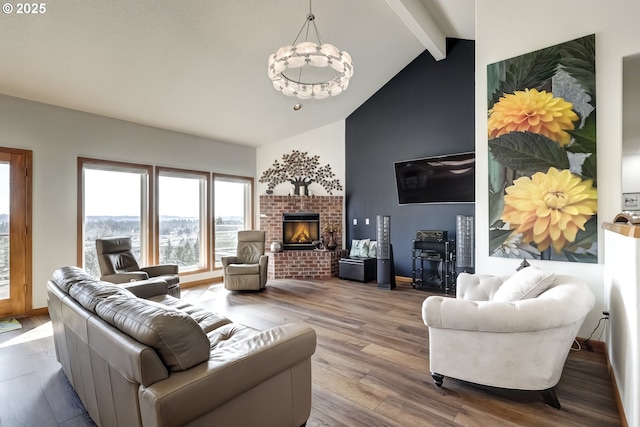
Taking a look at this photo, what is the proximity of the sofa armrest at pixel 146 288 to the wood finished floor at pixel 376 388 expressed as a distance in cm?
78

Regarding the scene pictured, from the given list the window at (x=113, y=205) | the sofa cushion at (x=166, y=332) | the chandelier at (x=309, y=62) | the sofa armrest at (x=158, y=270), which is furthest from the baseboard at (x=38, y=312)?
the chandelier at (x=309, y=62)

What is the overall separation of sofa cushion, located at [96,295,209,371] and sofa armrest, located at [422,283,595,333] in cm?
151

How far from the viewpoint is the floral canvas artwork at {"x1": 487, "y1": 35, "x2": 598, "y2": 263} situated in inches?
115

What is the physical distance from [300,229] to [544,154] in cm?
454

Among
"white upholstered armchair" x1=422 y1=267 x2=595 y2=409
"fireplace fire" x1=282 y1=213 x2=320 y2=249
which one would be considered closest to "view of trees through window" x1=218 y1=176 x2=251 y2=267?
"fireplace fire" x1=282 y1=213 x2=320 y2=249

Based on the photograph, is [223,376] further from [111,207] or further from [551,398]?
→ [111,207]

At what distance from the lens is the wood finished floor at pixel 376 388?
1913 mm

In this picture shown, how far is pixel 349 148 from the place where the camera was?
6449mm

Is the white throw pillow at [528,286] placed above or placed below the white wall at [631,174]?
below

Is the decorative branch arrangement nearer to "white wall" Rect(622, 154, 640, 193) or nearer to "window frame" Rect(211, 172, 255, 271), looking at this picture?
"window frame" Rect(211, 172, 255, 271)

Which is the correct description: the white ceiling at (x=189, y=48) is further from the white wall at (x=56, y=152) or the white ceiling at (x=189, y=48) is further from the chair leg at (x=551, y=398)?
the chair leg at (x=551, y=398)

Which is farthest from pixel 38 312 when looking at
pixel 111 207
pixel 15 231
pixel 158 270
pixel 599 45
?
pixel 599 45

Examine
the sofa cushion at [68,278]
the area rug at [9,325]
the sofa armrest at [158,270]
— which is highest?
the sofa cushion at [68,278]

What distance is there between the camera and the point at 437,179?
17.4 ft
